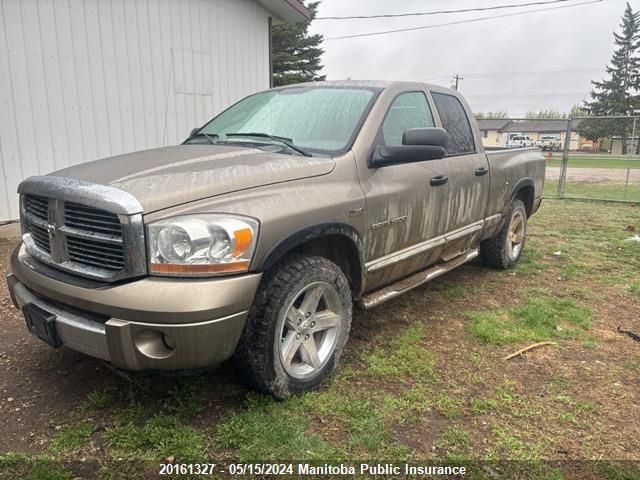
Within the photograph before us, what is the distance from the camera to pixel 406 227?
11.8ft

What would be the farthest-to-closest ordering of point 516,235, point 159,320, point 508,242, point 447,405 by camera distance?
1. point 516,235
2. point 508,242
3. point 447,405
4. point 159,320

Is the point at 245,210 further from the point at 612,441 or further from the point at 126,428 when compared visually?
the point at 612,441

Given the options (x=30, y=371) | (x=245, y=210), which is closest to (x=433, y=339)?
(x=245, y=210)

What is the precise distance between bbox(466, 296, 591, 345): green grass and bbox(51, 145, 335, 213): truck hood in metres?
1.95

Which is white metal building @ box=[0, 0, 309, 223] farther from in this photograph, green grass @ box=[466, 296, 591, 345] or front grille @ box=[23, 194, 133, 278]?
green grass @ box=[466, 296, 591, 345]

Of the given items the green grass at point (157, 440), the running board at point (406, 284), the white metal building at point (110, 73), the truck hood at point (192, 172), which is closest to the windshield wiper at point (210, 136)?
the truck hood at point (192, 172)

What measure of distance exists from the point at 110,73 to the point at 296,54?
2807 centimetres

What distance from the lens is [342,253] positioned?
3211mm

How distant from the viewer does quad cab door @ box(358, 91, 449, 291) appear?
130 inches

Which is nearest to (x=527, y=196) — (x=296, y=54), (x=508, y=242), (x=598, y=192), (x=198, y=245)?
(x=508, y=242)

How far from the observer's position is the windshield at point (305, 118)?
337cm

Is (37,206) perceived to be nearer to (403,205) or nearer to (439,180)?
(403,205)

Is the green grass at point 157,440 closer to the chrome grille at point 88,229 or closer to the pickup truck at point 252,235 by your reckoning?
the pickup truck at point 252,235

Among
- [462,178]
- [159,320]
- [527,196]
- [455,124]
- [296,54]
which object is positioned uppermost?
[296,54]
